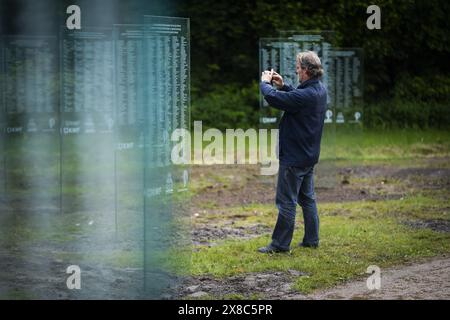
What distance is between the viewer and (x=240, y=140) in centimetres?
2302

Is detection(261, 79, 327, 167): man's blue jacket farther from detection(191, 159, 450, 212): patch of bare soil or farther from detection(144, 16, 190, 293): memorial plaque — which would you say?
detection(191, 159, 450, 212): patch of bare soil

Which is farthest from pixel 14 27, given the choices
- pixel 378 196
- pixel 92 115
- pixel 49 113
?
pixel 378 196

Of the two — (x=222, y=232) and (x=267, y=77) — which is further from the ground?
(x=267, y=77)

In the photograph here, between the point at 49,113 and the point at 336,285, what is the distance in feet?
35.3

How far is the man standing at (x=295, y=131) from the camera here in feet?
33.2

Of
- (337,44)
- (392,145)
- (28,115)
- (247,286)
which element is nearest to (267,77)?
(247,286)

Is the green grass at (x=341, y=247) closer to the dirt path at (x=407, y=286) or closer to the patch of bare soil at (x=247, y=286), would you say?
the patch of bare soil at (x=247, y=286)

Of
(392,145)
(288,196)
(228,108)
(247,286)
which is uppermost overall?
(228,108)

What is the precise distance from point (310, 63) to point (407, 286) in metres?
2.68

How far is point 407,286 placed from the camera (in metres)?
8.87

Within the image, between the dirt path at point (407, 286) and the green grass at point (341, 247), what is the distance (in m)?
0.25

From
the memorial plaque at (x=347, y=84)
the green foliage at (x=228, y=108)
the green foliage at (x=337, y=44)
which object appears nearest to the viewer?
the memorial plaque at (x=347, y=84)

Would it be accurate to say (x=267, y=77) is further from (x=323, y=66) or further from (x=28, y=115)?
(x=28, y=115)

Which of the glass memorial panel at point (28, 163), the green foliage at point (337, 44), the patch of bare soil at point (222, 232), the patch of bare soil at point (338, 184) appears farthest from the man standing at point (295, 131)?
the green foliage at point (337, 44)
